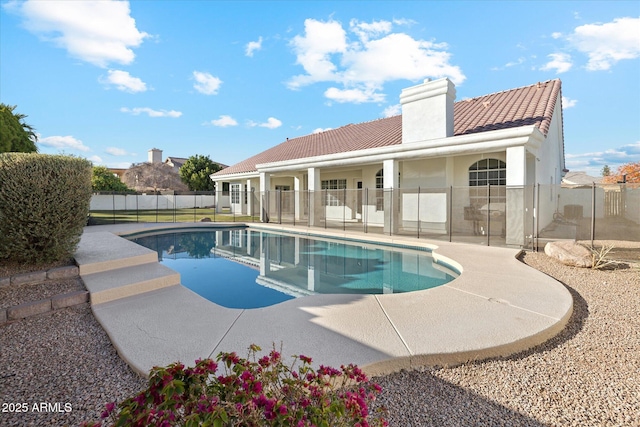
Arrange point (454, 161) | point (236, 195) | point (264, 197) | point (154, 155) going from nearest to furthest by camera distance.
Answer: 1. point (454, 161)
2. point (264, 197)
3. point (236, 195)
4. point (154, 155)

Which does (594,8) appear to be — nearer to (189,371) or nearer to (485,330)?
(485,330)

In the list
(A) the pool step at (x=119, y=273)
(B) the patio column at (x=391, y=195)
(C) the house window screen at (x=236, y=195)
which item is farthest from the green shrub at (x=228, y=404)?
(C) the house window screen at (x=236, y=195)

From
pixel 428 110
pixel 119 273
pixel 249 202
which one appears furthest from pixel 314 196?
pixel 119 273

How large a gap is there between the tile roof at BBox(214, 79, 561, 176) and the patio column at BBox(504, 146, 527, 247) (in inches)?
74.9

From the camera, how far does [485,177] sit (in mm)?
12945

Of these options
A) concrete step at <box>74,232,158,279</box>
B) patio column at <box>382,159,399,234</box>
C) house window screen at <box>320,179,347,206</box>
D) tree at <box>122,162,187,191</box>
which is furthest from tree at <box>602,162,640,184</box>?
tree at <box>122,162,187,191</box>

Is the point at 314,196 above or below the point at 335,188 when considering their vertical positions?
below

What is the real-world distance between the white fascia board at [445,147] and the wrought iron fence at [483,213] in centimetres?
134

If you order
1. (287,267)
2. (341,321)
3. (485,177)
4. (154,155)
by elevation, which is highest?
(154,155)

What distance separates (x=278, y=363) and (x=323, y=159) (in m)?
14.1

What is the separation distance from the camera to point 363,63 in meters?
16.1

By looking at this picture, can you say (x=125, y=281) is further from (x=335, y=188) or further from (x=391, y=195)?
(x=335, y=188)

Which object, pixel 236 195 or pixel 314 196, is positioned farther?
pixel 236 195

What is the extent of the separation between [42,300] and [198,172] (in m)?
34.5
